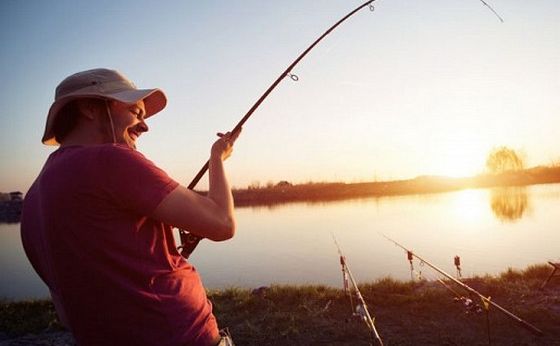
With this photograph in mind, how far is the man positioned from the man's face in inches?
0.4

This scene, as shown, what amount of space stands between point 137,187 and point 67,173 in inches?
8.3

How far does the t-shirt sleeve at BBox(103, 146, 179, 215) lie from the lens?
1.24 m

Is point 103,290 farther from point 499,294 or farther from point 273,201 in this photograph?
point 273,201

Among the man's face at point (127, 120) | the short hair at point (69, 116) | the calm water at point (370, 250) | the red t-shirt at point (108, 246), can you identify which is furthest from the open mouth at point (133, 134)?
the calm water at point (370, 250)

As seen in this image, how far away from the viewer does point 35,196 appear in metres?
1.33

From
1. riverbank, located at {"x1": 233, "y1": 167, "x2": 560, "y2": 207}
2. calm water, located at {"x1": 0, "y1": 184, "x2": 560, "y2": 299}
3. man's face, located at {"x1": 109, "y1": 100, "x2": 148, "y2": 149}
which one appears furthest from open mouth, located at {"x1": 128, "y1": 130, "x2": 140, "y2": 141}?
riverbank, located at {"x1": 233, "y1": 167, "x2": 560, "y2": 207}

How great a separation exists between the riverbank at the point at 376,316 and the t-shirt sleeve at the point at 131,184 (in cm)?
598

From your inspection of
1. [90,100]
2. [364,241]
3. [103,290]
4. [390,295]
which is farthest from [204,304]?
[364,241]

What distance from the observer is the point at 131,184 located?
125 centimetres

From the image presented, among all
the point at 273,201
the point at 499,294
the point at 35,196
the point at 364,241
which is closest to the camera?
the point at 35,196

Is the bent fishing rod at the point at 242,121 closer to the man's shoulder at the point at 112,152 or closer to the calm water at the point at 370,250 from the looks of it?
the man's shoulder at the point at 112,152

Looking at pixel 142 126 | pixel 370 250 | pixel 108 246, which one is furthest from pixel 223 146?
pixel 370 250

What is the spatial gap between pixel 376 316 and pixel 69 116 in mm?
7331

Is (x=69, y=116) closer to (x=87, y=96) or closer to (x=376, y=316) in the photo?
(x=87, y=96)
